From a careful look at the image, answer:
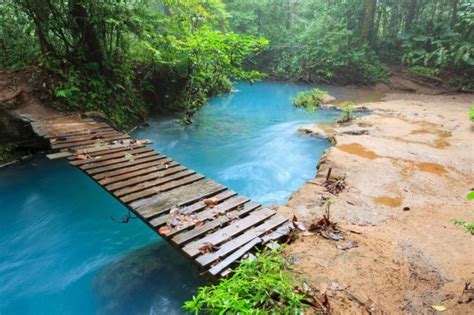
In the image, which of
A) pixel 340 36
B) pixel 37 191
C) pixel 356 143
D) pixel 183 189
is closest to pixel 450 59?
pixel 340 36

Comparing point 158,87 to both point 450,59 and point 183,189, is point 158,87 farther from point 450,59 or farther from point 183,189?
point 450,59

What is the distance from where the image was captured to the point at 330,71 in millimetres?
18516

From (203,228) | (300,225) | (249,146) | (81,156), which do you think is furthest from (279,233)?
(249,146)

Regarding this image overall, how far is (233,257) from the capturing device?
9.56ft

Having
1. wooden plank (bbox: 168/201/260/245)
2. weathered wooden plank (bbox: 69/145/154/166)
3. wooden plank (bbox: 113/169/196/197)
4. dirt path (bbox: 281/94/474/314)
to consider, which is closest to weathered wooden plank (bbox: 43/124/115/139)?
weathered wooden plank (bbox: 69/145/154/166)

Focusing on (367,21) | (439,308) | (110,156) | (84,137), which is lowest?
(439,308)

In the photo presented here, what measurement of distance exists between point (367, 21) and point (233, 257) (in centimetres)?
1814

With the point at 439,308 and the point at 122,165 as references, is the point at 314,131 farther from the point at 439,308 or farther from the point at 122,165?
the point at 439,308

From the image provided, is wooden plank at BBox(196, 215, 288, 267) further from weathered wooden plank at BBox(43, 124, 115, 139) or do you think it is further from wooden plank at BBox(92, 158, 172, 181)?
weathered wooden plank at BBox(43, 124, 115, 139)

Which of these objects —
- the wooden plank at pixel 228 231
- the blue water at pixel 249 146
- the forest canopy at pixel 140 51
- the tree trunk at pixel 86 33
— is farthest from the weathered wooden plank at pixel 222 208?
the tree trunk at pixel 86 33

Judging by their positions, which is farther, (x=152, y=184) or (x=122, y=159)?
(x=122, y=159)

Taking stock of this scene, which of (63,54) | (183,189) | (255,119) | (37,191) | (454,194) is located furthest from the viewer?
(255,119)

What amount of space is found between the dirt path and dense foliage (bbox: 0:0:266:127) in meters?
3.89

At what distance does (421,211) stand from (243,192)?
296cm
